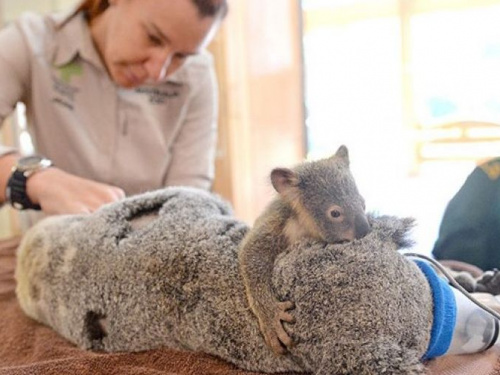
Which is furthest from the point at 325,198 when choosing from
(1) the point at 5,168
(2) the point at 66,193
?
(1) the point at 5,168

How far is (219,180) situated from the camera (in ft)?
10.8

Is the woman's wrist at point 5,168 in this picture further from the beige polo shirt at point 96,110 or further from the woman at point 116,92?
the beige polo shirt at point 96,110

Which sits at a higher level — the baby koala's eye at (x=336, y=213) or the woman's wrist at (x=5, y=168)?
the woman's wrist at (x=5, y=168)

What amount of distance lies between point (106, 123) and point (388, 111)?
76.3 inches

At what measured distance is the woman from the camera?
4.36 ft

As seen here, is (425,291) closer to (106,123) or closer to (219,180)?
(106,123)

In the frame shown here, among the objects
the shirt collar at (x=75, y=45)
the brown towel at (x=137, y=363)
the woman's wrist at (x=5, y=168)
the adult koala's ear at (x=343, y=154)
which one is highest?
the shirt collar at (x=75, y=45)

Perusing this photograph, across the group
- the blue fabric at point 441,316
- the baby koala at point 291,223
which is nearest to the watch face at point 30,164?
the baby koala at point 291,223

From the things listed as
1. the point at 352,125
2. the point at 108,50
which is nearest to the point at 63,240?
the point at 108,50

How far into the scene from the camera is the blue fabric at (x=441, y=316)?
635 millimetres

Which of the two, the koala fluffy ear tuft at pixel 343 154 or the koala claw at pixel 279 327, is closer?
the koala claw at pixel 279 327

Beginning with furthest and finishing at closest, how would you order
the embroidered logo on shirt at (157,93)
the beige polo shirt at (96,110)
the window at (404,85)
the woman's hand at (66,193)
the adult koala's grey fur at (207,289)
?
1. the window at (404,85)
2. the embroidered logo on shirt at (157,93)
3. the beige polo shirt at (96,110)
4. the woman's hand at (66,193)
5. the adult koala's grey fur at (207,289)

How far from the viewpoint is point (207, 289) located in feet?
2.26

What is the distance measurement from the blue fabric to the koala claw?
0.15 meters
